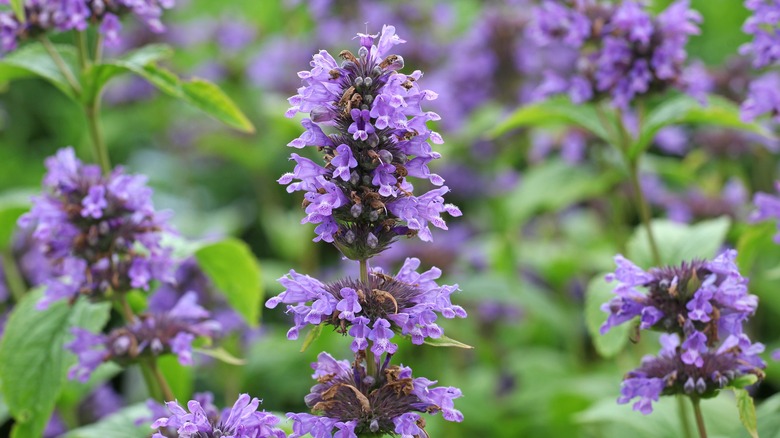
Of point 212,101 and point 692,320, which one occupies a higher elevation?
point 212,101

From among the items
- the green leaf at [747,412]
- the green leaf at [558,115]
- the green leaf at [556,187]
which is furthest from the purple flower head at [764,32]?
the green leaf at [556,187]

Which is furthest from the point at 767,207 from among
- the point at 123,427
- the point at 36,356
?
the point at 36,356

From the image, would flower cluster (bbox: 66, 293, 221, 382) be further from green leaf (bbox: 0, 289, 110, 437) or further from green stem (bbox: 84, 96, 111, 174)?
green stem (bbox: 84, 96, 111, 174)

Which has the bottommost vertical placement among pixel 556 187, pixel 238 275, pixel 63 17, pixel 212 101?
pixel 238 275

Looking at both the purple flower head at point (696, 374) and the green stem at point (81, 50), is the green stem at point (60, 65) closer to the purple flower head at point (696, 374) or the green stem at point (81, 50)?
the green stem at point (81, 50)

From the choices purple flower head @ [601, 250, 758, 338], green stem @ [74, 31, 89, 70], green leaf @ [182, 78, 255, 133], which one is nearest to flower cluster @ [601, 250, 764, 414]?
purple flower head @ [601, 250, 758, 338]

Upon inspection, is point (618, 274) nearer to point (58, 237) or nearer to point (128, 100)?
point (58, 237)

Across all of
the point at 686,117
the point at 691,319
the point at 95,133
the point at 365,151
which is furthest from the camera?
the point at 686,117

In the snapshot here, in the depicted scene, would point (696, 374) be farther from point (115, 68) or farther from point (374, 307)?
point (115, 68)
